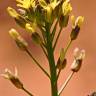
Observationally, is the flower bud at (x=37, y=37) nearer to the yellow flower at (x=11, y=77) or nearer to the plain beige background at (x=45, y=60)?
the yellow flower at (x=11, y=77)

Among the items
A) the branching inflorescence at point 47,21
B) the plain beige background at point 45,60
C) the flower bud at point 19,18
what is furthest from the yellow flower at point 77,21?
the plain beige background at point 45,60

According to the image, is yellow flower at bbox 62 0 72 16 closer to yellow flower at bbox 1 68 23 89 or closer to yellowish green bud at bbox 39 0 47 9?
yellowish green bud at bbox 39 0 47 9

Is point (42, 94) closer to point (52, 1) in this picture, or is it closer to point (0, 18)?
point (0, 18)

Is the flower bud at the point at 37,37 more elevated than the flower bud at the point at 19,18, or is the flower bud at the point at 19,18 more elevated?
the flower bud at the point at 19,18

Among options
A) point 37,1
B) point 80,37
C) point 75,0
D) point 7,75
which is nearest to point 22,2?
point 37,1

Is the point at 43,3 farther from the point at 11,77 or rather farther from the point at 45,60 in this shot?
the point at 45,60

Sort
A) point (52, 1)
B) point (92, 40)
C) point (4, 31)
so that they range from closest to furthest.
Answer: point (52, 1) → point (92, 40) → point (4, 31)

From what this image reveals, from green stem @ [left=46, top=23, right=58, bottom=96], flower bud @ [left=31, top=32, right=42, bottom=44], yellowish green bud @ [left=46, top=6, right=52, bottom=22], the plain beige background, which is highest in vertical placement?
yellowish green bud @ [left=46, top=6, right=52, bottom=22]

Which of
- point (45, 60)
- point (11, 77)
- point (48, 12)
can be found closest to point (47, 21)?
point (48, 12)

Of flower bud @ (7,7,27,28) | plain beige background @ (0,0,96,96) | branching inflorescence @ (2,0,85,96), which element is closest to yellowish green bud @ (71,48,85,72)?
branching inflorescence @ (2,0,85,96)
